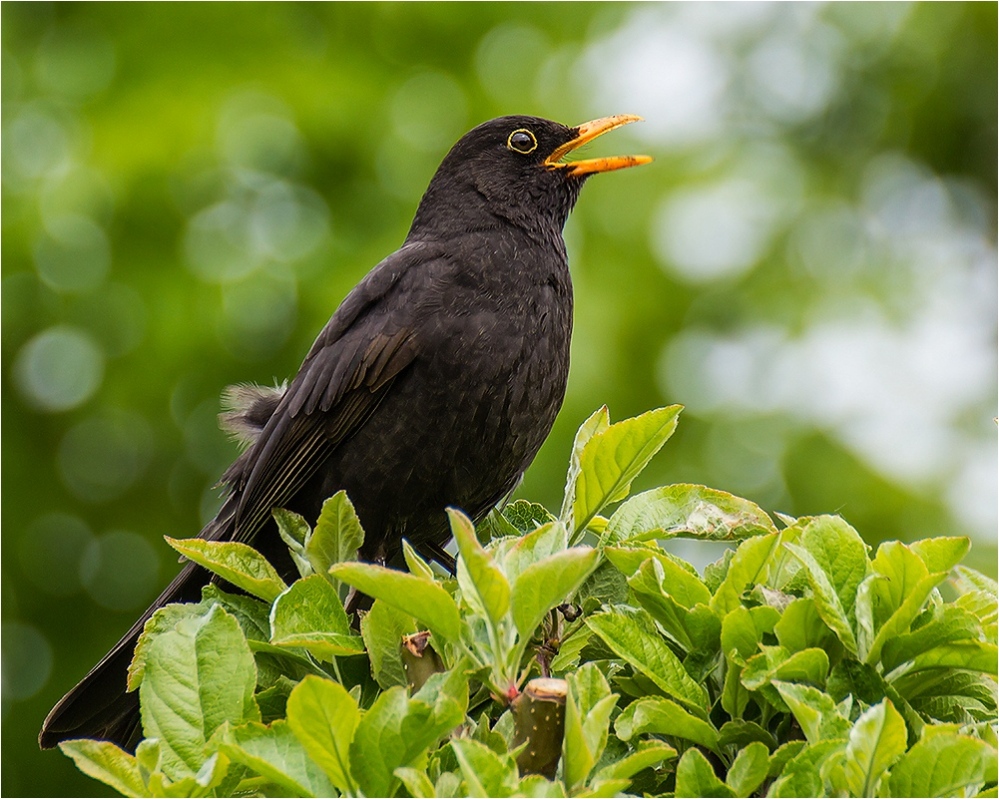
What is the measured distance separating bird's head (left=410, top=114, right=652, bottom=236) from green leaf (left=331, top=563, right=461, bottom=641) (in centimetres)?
242

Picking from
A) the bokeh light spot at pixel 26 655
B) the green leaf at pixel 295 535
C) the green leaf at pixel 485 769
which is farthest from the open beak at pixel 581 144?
the bokeh light spot at pixel 26 655

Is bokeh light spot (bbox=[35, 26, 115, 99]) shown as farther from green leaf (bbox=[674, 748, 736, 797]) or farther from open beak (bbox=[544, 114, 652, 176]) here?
green leaf (bbox=[674, 748, 736, 797])

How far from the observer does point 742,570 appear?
72.4 inches

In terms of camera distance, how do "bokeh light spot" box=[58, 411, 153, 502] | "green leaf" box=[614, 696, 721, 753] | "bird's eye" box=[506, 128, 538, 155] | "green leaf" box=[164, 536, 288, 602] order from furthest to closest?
1. "bokeh light spot" box=[58, 411, 153, 502]
2. "bird's eye" box=[506, 128, 538, 155]
3. "green leaf" box=[164, 536, 288, 602]
4. "green leaf" box=[614, 696, 721, 753]

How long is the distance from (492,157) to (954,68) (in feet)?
23.0

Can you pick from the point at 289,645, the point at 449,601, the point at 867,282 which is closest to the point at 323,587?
the point at 289,645

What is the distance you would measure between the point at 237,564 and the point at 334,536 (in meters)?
0.17

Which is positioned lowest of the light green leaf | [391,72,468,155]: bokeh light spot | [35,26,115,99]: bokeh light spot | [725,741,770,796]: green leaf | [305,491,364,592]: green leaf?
[725,741,770,796]: green leaf

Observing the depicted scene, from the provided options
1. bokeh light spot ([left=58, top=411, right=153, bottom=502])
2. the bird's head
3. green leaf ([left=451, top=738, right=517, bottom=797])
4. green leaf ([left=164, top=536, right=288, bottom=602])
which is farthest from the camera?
bokeh light spot ([left=58, top=411, right=153, bottom=502])

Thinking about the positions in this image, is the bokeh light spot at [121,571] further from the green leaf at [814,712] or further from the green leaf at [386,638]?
the green leaf at [814,712]

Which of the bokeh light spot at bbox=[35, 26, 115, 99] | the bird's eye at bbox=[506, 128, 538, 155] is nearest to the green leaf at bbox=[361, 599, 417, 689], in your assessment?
the bird's eye at bbox=[506, 128, 538, 155]

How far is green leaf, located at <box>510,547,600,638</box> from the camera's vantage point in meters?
1.65

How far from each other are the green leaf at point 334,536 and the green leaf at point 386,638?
18 centimetres

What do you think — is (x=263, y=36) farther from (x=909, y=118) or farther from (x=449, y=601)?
(x=449, y=601)
